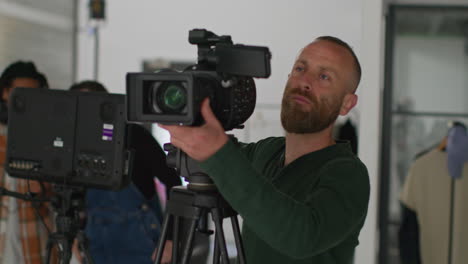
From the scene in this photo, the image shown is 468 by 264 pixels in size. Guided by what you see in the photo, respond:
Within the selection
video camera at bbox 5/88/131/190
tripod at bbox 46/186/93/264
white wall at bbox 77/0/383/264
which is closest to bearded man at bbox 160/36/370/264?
video camera at bbox 5/88/131/190

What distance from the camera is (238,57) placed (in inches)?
43.3

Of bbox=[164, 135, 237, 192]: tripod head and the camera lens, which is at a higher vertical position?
the camera lens

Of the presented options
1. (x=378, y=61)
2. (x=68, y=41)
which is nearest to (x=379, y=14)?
(x=378, y=61)

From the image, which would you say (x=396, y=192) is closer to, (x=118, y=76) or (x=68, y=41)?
(x=118, y=76)

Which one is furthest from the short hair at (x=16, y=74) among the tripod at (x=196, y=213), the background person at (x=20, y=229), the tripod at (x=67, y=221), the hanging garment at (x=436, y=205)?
the hanging garment at (x=436, y=205)

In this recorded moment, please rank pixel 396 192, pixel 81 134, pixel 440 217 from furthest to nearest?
pixel 396 192 → pixel 440 217 → pixel 81 134

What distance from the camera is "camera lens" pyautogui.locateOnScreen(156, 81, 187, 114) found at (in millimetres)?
1030

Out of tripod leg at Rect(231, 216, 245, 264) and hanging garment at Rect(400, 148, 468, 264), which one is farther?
hanging garment at Rect(400, 148, 468, 264)

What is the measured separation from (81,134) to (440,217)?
243 centimetres

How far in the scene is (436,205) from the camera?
3420mm

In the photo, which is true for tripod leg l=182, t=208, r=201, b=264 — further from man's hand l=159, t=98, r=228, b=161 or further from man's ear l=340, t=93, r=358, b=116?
man's ear l=340, t=93, r=358, b=116

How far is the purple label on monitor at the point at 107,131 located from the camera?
1.68 metres

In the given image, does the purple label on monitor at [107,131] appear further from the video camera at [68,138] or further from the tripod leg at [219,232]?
the tripod leg at [219,232]

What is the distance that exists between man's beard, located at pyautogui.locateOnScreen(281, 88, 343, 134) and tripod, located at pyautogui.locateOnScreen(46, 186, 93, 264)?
77cm
